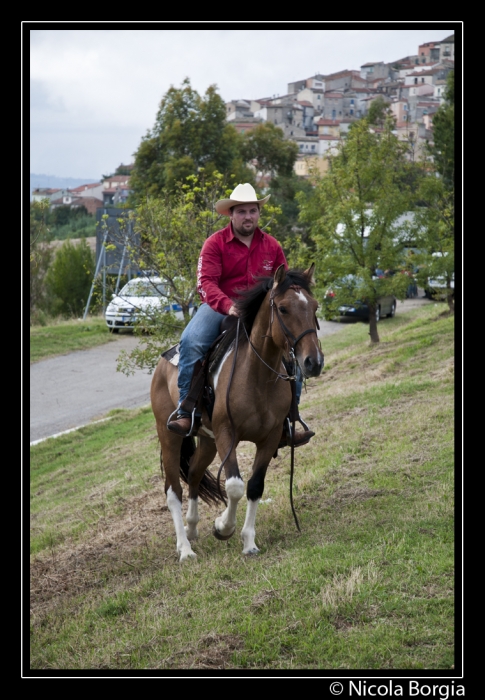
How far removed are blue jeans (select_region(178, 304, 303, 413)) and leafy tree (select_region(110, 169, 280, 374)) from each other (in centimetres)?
740

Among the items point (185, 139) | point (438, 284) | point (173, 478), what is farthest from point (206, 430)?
point (185, 139)

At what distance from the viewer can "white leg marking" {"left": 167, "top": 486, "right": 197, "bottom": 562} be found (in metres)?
8.33

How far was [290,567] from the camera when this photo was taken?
6957 mm

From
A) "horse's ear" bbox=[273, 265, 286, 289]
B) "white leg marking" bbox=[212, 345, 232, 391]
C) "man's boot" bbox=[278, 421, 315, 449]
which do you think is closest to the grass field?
"man's boot" bbox=[278, 421, 315, 449]

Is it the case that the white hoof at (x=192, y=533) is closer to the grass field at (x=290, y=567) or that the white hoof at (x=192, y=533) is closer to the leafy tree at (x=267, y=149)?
the grass field at (x=290, y=567)

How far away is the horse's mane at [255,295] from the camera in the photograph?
715cm

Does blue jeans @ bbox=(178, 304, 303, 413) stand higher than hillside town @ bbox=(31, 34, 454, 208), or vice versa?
hillside town @ bbox=(31, 34, 454, 208)

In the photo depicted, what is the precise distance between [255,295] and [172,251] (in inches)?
348

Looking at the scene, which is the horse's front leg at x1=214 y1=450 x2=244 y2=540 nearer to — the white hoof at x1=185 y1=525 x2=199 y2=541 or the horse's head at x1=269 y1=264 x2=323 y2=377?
the horse's head at x1=269 y1=264 x2=323 y2=377

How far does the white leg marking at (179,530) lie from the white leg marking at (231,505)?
0.64 meters

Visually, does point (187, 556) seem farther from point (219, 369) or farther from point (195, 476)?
point (219, 369)

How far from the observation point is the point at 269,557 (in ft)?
24.6

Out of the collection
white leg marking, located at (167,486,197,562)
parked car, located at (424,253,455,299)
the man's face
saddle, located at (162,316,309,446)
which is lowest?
white leg marking, located at (167,486,197,562)
